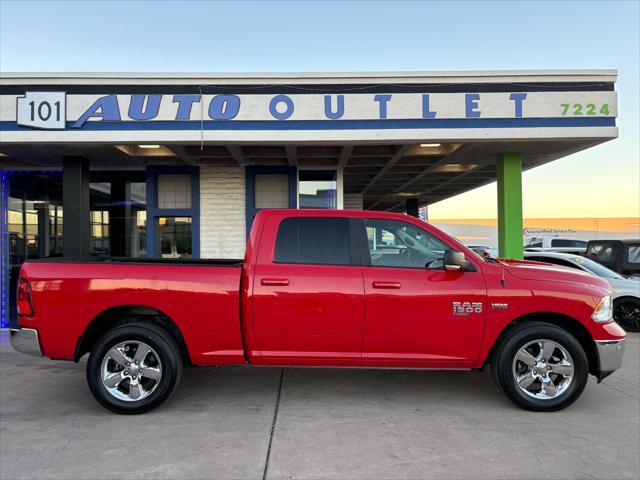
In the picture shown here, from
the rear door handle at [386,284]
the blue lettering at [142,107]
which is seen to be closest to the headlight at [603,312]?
the rear door handle at [386,284]

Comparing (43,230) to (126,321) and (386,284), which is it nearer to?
(126,321)

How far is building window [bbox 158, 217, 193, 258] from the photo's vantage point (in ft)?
31.6

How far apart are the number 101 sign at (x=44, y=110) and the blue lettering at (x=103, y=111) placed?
0.26m

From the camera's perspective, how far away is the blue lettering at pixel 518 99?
7445 mm

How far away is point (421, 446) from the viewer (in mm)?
3727

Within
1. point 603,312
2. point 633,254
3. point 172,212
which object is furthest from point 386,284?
point 633,254

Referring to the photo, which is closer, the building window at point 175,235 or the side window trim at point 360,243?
the side window trim at point 360,243

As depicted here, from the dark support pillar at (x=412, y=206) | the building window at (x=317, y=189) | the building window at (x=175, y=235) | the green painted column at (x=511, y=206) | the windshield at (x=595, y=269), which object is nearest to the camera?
the green painted column at (x=511, y=206)

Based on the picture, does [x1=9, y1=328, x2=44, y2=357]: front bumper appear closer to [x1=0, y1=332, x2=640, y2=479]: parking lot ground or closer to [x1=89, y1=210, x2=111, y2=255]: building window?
[x1=0, y1=332, x2=640, y2=479]: parking lot ground

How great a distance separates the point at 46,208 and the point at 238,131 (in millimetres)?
5749

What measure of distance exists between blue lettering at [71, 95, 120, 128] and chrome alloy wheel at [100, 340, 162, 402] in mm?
4330

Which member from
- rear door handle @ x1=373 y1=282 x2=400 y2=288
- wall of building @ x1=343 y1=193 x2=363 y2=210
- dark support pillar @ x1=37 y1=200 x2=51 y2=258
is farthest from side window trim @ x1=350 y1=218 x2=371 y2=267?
wall of building @ x1=343 y1=193 x2=363 y2=210

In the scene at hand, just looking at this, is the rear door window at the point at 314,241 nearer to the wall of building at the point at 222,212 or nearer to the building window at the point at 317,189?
the wall of building at the point at 222,212

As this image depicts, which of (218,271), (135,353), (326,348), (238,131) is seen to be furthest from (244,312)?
(238,131)
